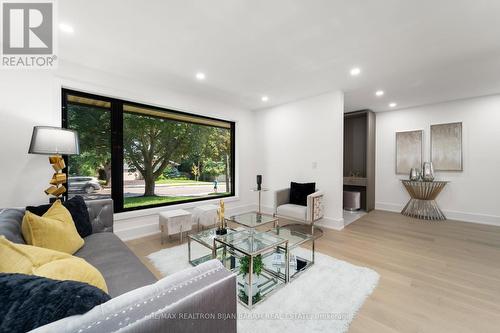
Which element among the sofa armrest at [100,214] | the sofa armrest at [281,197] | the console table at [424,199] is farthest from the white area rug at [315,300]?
the console table at [424,199]

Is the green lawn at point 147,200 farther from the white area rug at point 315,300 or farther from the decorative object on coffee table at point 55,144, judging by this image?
the white area rug at point 315,300

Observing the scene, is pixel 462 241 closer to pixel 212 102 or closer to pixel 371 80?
pixel 371 80

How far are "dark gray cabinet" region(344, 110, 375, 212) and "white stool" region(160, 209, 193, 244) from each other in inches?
161

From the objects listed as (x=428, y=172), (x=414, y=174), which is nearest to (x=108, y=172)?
(x=414, y=174)

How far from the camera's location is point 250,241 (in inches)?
88.4

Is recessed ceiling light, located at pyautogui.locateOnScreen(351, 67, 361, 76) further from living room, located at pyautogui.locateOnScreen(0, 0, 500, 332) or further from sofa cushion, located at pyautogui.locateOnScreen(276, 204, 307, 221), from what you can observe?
sofa cushion, located at pyautogui.locateOnScreen(276, 204, 307, 221)

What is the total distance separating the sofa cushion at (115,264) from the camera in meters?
1.28

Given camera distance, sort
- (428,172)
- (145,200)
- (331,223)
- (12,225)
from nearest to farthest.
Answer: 1. (12,225)
2. (145,200)
3. (331,223)
4. (428,172)

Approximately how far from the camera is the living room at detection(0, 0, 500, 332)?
4.26ft

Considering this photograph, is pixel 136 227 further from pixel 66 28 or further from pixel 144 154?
pixel 66 28

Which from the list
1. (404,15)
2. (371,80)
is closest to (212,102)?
(371,80)

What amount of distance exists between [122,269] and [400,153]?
5.81 metres

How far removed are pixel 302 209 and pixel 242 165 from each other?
1.97 metres

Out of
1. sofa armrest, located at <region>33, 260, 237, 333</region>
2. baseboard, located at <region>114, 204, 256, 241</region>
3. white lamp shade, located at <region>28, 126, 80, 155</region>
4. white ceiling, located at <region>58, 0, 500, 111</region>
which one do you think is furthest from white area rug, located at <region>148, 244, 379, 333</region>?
white ceiling, located at <region>58, 0, 500, 111</region>
